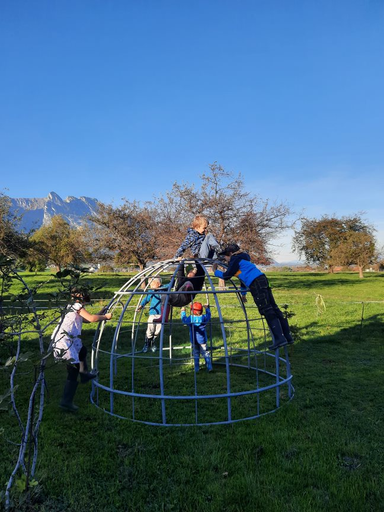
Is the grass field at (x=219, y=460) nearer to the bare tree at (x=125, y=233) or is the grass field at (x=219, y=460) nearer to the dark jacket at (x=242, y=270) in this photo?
the dark jacket at (x=242, y=270)

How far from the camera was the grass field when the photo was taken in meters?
3.51

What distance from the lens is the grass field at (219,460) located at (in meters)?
3.51

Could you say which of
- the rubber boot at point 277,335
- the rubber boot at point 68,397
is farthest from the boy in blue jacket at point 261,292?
the rubber boot at point 68,397

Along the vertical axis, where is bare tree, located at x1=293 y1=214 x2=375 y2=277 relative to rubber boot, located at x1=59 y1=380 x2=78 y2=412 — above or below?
above

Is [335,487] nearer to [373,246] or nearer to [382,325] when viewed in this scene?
[382,325]

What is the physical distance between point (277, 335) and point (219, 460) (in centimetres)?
193

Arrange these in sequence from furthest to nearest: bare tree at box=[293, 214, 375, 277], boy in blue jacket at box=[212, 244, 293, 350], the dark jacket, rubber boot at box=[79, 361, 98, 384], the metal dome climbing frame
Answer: bare tree at box=[293, 214, 375, 277] < rubber boot at box=[79, 361, 98, 384] < the dark jacket < boy in blue jacket at box=[212, 244, 293, 350] < the metal dome climbing frame

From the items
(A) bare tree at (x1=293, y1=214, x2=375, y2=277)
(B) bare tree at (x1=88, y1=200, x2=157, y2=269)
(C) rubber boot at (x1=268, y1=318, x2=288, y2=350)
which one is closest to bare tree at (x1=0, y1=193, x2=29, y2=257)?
(B) bare tree at (x1=88, y1=200, x2=157, y2=269)

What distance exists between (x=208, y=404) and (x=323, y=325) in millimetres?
8769

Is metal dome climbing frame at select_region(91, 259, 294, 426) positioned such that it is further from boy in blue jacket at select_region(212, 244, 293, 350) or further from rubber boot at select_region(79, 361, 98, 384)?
boy in blue jacket at select_region(212, 244, 293, 350)

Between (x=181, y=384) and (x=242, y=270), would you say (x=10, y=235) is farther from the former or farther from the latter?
(x=242, y=270)

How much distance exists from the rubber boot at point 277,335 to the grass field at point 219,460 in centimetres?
99

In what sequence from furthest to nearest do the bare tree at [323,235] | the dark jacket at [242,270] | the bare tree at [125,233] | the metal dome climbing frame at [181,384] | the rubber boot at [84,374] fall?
1. the bare tree at [323,235]
2. the bare tree at [125,233]
3. the rubber boot at [84,374]
4. the dark jacket at [242,270]
5. the metal dome climbing frame at [181,384]

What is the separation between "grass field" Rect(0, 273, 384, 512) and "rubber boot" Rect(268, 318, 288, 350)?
0.99m
